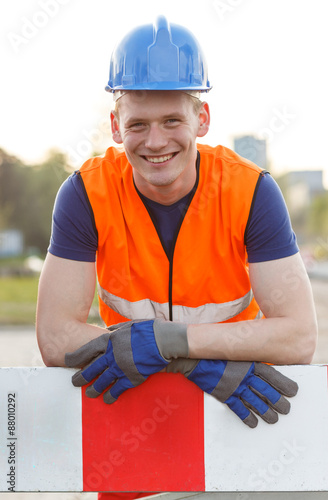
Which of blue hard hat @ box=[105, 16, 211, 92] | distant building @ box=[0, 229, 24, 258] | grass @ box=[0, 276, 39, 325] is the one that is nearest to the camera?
blue hard hat @ box=[105, 16, 211, 92]

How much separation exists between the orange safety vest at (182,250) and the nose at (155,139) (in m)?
0.27

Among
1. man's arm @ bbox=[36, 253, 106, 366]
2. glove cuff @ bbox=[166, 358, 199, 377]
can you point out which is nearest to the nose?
man's arm @ bbox=[36, 253, 106, 366]

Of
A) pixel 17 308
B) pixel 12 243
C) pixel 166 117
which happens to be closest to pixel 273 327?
pixel 166 117

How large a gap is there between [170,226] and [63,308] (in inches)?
22.4

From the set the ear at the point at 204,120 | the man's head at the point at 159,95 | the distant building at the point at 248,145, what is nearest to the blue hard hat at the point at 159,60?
the man's head at the point at 159,95

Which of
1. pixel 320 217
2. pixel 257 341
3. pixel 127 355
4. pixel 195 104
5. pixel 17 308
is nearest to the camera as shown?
pixel 127 355

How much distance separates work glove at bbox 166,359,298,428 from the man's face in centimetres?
79

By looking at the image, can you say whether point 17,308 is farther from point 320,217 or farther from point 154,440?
point 320,217

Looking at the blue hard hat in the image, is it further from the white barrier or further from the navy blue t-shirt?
the white barrier

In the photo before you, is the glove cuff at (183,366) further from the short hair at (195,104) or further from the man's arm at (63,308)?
the short hair at (195,104)

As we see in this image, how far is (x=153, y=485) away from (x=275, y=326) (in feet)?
2.48

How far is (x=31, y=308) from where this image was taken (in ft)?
49.2

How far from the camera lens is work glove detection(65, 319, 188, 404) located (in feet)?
7.07

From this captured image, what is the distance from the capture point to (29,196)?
2056 inches
